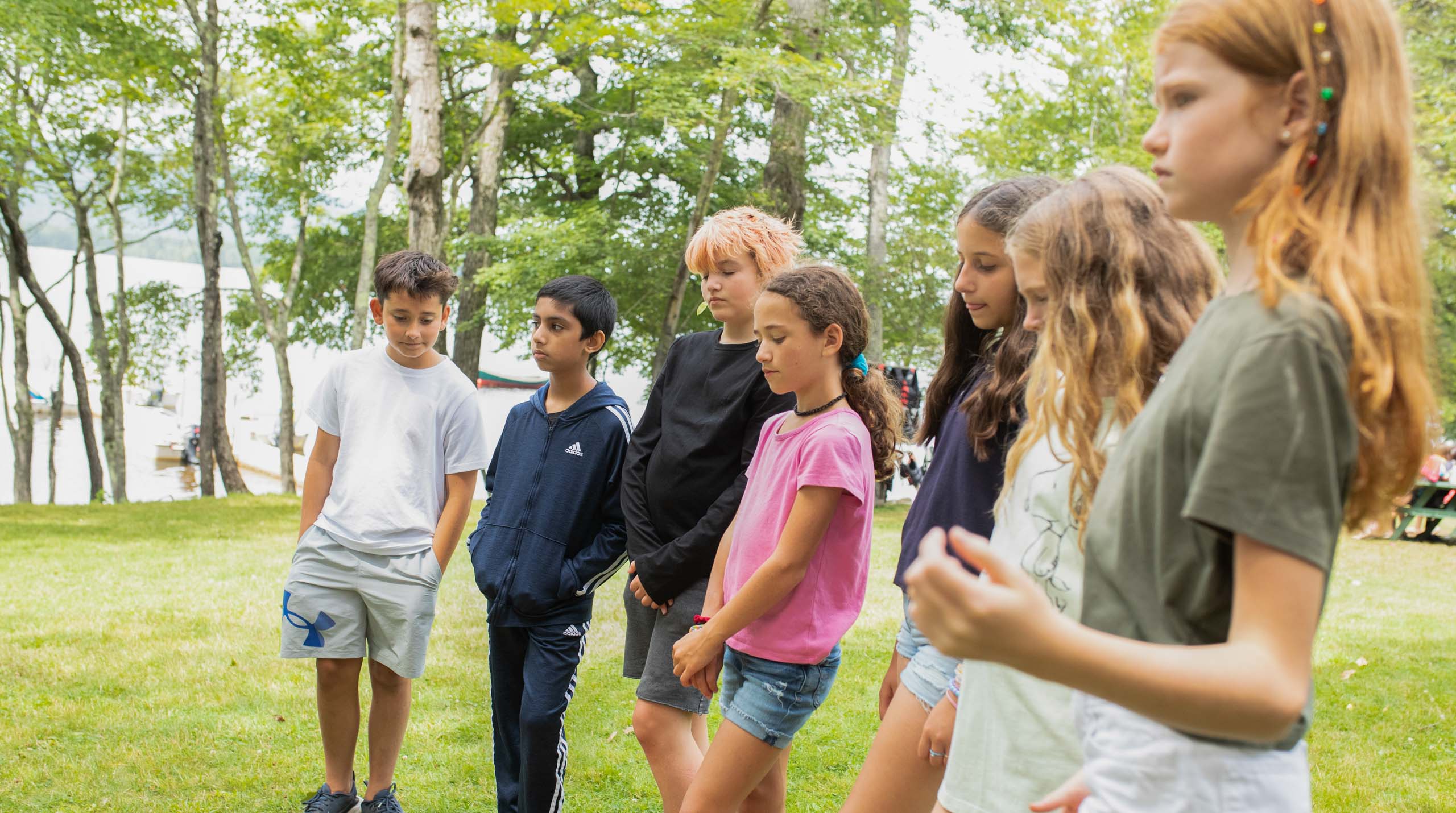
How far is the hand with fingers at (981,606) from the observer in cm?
96

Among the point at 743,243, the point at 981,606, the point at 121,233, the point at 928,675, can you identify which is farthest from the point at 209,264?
the point at 981,606

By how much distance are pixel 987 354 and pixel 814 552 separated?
22.0 inches

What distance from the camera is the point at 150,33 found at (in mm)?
13055

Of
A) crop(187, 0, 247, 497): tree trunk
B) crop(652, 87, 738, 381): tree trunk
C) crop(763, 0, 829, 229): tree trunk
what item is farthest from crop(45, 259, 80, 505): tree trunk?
crop(763, 0, 829, 229): tree trunk

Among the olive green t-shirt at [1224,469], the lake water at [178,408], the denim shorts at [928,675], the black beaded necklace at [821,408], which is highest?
the olive green t-shirt at [1224,469]

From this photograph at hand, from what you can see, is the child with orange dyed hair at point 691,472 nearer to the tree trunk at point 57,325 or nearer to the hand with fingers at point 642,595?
the hand with fingers at point 642,595

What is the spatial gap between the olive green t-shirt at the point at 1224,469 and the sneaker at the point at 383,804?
9.53 ft

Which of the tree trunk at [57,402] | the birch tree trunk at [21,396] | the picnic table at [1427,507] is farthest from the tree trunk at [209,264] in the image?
the picnic table at [1427,507]

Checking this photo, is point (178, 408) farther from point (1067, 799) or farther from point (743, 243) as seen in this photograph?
point (1067, 799)

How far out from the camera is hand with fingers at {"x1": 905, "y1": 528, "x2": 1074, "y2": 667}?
0.96 m

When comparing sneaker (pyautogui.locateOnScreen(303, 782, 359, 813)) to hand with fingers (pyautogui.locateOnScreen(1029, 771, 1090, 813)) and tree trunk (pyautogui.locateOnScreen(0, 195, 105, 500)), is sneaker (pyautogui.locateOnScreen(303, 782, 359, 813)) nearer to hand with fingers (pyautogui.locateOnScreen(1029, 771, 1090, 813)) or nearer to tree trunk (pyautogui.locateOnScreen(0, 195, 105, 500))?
hand with fingers (pyautogui.locateOnScreen(1029, 771, 1090, 813))

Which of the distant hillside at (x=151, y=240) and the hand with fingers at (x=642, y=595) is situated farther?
the distant hillside at (x=151, y=240)

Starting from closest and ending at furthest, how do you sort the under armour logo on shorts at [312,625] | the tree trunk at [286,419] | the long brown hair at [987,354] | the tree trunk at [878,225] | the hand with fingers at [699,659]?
1. the long brown hair at [987,354]
2. the hand with fingers at [699,659]
3. the under armour logo on shorts at [312,625]
4. the tree trunk at [878,225]
5. the tree trunk at [286,419]

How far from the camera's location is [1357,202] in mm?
1062
